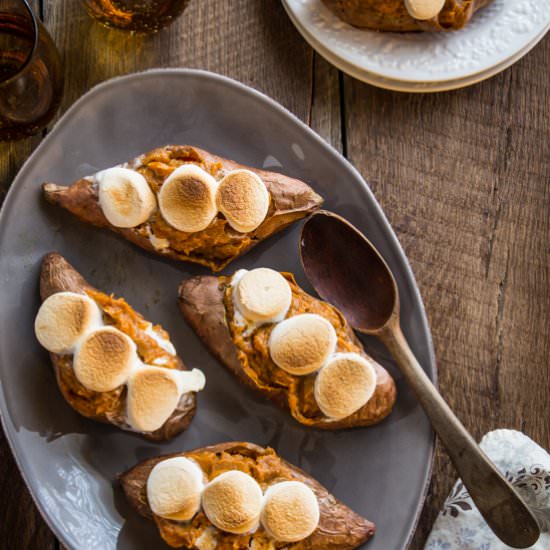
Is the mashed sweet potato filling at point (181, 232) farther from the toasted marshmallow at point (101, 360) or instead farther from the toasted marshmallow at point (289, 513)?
the toasted marshmallow at point (289, 513)

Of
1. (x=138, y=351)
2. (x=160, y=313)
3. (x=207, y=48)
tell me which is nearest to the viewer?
(x=138, y=351)

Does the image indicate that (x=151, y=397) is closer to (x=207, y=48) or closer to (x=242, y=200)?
(x=242, y=200)

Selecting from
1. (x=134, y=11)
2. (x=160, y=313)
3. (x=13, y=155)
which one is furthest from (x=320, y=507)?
(x=134, y=11)

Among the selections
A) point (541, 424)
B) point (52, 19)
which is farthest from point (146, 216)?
point (541, 424)

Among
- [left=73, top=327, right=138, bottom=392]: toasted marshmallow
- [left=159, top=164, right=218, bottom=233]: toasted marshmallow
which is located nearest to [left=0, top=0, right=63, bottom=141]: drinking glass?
[left=159, top=164, right=218, bottom=233]: toasted marshmallow

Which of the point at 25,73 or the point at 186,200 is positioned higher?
the point at 25,73

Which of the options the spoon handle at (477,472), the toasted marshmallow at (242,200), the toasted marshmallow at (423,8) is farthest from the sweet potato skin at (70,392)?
the toasted marshmallow at (423,8)
